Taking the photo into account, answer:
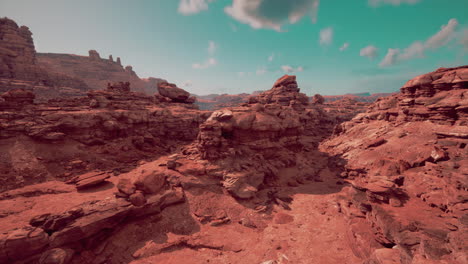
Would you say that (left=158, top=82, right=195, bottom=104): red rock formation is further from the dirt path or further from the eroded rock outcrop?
the dirt path

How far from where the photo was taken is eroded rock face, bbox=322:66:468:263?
298 inches

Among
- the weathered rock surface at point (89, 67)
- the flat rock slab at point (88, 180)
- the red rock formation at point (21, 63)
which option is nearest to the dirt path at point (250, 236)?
the flat rock slab at point (88, 180)

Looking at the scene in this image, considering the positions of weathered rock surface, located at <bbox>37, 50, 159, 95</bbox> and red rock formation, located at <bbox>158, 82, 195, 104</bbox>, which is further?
weathered rock surface, located at <bbox>37, 50, 159, 95</bbox>

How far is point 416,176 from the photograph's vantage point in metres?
12.5

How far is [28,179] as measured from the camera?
14.0 meters

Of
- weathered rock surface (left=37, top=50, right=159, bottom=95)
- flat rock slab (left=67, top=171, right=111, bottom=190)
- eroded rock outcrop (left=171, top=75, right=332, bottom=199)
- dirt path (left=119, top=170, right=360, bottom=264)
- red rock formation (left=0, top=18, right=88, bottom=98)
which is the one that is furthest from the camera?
weathered rock surface (left=37, top=50, right=159, bottom=95)

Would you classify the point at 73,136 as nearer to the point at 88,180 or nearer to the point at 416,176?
the point at 88,180

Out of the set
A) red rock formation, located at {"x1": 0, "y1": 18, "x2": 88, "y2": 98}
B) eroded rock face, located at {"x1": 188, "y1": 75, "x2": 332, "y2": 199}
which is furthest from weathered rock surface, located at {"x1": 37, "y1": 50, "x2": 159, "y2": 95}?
eroded rock face, located at {"x1": 188, "y1": 75, "x2": 332, "y2": 199}

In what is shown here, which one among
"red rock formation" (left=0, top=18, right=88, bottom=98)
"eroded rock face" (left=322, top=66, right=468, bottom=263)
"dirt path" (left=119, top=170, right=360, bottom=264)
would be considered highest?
"red rock formation" (left=0, top=18, right=88, bottom=98)

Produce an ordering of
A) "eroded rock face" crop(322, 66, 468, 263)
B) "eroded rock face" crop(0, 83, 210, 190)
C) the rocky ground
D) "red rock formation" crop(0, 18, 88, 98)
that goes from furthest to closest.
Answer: "red rock formation" crop(0, 18, 88, 98), "eroded rock face" crop(0, 83, 210, 190), the rocky ground, "eroded rock face" crop(322, 66, 468, 263)

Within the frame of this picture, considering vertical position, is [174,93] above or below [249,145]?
above

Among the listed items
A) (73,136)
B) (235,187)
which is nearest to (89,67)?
(73,136)

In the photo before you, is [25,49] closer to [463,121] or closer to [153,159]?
[153,159]

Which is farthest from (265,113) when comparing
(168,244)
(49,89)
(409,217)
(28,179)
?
(49,89)
